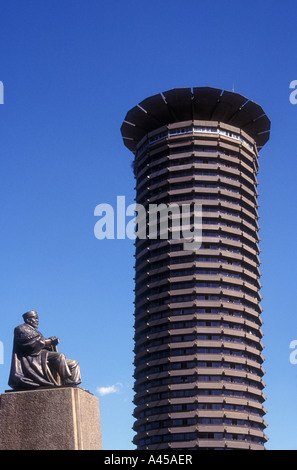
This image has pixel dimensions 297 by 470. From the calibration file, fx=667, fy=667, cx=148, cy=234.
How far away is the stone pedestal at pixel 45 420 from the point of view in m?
20.1

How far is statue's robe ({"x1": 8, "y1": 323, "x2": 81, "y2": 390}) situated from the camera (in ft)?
68.9

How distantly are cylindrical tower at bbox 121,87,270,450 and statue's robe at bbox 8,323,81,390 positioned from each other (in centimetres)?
9731

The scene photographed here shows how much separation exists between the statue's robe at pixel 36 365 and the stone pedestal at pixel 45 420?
1.21 ft

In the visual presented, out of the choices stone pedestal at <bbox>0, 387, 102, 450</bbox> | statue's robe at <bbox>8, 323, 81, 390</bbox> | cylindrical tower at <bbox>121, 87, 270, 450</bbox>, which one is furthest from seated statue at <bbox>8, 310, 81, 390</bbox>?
cylindrical tower at <bbox>121, 87, 270, 450</bbox>

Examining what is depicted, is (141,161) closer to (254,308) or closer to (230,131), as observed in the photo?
(230,131)

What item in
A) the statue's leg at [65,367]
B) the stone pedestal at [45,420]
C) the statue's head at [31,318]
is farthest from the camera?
the statue's head at [31,318]

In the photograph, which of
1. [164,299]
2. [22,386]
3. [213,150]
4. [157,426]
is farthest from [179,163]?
[22,386]

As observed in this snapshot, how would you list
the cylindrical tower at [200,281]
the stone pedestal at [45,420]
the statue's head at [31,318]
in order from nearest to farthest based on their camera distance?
the stone pedestal at [45,420]
the statue's head at [31,318]
the cylindrical tower at [200,281]

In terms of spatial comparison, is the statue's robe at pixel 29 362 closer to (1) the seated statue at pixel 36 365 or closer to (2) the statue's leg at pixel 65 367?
(1) the seated statue at pixel 36 365

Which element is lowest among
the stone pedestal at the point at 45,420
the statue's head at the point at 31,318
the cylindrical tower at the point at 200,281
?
the stone pedestal at the point at 45,420

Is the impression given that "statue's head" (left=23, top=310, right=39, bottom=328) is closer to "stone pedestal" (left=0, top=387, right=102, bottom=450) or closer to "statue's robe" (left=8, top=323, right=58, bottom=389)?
"statue's robe" (left=8, top=323, right=58, bottom=389)

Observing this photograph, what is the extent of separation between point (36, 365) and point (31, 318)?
1.73 metres

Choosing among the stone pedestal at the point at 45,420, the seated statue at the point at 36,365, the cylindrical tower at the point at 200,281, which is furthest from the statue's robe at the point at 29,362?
the cylindrical tower at the point at 200,281
